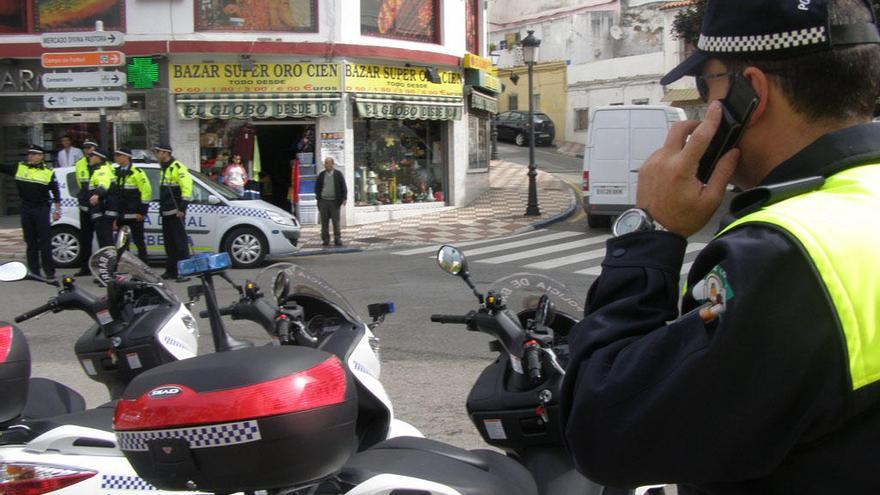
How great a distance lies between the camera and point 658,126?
1741 centimetres

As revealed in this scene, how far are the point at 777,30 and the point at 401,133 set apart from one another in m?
20.6

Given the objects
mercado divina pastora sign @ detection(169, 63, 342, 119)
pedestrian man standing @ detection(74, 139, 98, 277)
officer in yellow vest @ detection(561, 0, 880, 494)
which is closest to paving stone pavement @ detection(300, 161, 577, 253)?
mercado divina pastora sign @ detection(169, 63, 342, 119)

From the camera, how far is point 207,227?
14289 mm

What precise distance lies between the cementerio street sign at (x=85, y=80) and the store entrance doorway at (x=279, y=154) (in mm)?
5871

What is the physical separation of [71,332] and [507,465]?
22.6 feet

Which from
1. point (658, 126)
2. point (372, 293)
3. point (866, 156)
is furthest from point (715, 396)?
point (658, 126)

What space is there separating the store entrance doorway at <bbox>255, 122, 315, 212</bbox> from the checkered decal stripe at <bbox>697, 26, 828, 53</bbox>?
751 inches

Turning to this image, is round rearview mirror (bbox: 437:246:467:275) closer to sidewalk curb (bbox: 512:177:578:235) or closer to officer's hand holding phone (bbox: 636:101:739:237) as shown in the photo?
officer's hand holding phone (bbox: 636:101:739:237)

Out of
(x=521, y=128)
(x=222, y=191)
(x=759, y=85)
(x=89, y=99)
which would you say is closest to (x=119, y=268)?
(x=759, y=85)

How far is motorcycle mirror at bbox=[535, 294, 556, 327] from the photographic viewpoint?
316cm

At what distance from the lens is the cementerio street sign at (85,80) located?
47.1 ft

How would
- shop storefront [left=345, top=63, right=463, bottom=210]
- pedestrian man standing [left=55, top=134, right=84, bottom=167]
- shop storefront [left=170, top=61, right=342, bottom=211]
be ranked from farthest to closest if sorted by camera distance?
shop storefront [left=345, top=63, right=463, bottom=210], shop storefront [left=170, top=61, right=342, bottom=211], pedestrian man standing [left=55, top=134, right=84, bottom=167]

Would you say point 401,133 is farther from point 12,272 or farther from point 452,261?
Answer: point 452,261

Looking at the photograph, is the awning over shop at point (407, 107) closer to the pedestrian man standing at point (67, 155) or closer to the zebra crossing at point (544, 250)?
the zebra crossing at point (544, 250)
